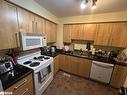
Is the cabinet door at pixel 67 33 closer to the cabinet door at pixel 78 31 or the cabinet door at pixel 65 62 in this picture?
the cabinet door at pixel 78 31

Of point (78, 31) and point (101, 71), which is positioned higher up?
point (78, 31)

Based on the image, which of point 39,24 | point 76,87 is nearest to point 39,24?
point 39,24

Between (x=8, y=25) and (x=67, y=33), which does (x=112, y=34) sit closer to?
(x=67, y=33)

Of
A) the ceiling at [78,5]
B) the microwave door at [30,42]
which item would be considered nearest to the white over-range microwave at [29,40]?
the microwave door at [30,42]

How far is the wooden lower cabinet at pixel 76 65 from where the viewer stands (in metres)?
2.39

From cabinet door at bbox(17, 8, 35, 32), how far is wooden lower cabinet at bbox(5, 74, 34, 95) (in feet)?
3.32

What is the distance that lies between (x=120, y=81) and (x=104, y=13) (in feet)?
7.17

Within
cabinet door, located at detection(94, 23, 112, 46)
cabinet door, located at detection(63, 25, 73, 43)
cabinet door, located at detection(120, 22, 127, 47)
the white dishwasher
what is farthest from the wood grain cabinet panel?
cabinet door, located at detection(120, 22, 127, 47)

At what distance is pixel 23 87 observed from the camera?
1219mm

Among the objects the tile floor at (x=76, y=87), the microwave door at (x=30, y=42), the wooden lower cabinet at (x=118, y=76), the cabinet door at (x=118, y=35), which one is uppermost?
the cabinet door at (x=118, y=35)

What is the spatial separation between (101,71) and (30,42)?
2256mm

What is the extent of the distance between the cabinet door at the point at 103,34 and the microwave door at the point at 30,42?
1.92 m

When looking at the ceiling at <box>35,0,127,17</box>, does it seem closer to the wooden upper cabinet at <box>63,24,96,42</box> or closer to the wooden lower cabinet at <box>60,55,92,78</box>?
the wooden upper cabinet at <box>63,24,96,42</box>

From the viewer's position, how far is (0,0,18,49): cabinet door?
3.69 feet
